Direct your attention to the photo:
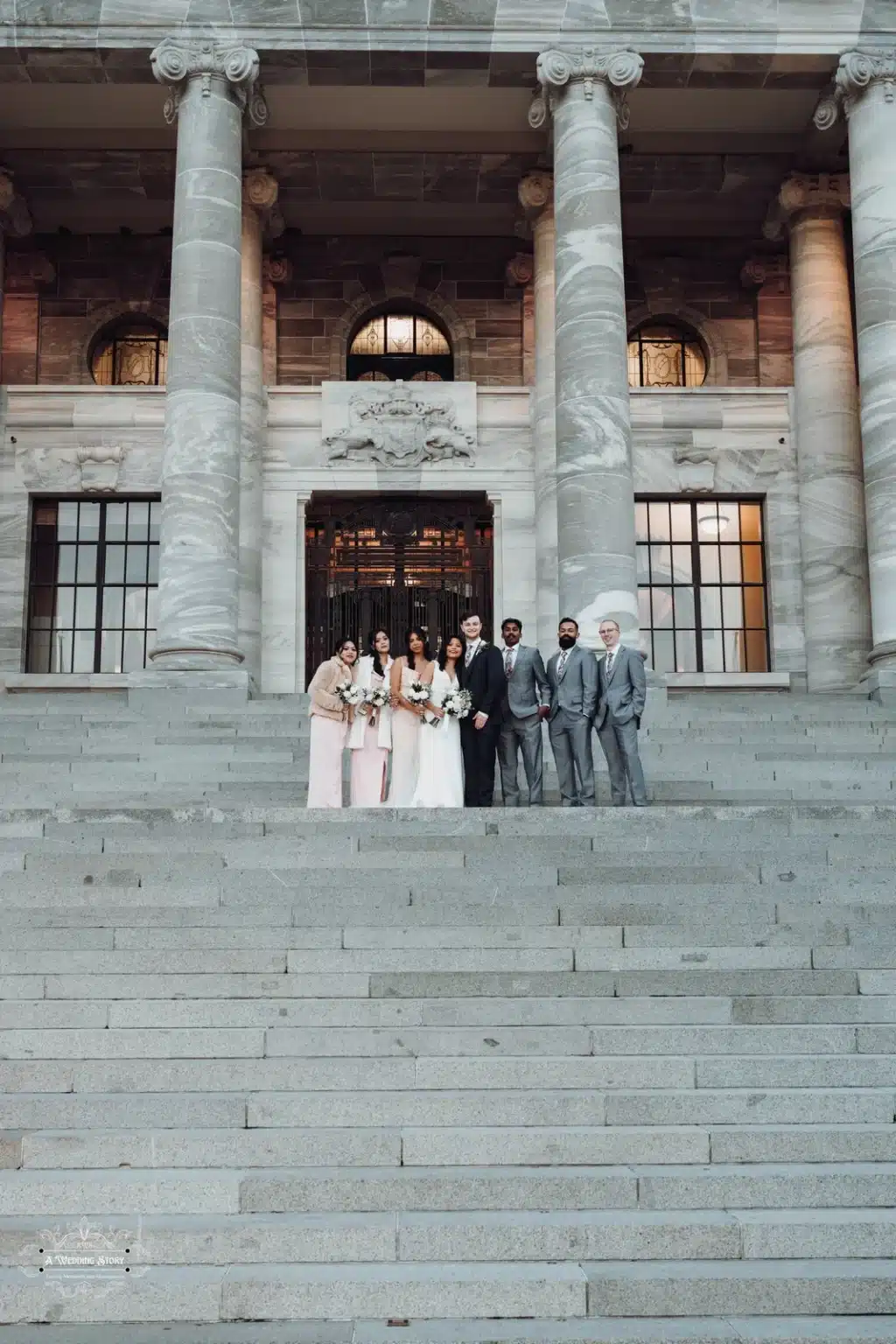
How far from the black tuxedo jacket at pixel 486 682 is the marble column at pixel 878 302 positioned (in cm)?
856

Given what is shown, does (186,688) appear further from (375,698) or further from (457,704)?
(457,704)

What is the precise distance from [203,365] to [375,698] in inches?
353

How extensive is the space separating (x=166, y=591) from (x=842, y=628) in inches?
484

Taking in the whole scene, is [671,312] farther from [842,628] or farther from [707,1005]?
[707,1005]

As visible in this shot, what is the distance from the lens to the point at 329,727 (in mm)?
15164

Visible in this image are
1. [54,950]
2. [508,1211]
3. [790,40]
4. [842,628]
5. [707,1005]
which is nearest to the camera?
[508,1211]

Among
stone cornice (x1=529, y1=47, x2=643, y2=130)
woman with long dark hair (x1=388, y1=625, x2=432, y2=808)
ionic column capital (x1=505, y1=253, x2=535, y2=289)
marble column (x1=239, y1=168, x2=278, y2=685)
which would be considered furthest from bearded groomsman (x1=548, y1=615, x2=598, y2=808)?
ionic column capital (x1=505, y1=253, x2=535, y2=289)

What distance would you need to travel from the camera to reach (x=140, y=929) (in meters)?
10.8

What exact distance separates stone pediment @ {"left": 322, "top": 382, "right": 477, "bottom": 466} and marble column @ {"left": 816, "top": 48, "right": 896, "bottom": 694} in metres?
7.94

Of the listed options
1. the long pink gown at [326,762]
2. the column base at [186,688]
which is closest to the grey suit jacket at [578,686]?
the long pink gown at [326,762]

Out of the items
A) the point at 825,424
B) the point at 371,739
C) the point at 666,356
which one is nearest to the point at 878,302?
the point at 825,424

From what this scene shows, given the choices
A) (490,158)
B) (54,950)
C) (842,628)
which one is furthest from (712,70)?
(54,950)

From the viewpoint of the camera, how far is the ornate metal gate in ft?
88.8
